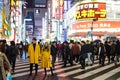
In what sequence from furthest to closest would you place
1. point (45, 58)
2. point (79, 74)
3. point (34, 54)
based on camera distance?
point (79, 74) → point (45, 58) → point (34, 54)

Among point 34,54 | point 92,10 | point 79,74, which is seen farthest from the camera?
point 92,10

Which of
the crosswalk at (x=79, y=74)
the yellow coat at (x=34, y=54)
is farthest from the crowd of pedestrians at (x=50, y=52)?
the crosswalk at (x=79, y=74)

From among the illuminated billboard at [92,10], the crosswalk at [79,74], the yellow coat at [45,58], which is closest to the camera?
the crosswalk at [79,74]

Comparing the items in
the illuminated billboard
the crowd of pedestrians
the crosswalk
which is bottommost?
the crosswalk

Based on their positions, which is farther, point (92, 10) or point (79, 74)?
point (92, 10)

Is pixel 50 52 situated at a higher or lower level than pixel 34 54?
lower

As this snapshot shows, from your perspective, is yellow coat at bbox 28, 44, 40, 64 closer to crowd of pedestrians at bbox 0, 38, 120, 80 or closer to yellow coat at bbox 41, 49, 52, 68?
crowd of pedestrians at bbox 0, 38, 120, 80

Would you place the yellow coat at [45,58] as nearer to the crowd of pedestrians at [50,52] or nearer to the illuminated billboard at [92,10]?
the crowd of pedestrians at [50,52]

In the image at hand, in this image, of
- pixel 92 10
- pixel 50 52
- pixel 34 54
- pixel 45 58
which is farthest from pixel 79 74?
pixel 92 10

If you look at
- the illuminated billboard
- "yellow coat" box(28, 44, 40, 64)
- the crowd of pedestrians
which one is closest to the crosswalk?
the crowd of pedestrians

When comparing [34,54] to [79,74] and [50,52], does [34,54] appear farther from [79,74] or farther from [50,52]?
[79,74]

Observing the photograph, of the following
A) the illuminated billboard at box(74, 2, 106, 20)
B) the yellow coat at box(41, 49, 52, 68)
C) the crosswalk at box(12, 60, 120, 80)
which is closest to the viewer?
the crosswalk at box(12, 60, 120, 80)

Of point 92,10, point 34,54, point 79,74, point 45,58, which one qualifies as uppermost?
point 92,10

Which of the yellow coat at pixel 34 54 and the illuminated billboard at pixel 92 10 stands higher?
the illuminated billboard at pixel 92 10
